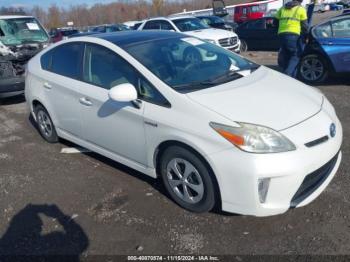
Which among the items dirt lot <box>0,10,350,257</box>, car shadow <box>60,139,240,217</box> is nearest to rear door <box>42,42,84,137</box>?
car shadow <box>60,139,240,217</box>

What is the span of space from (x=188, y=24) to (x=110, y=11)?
8230 centimetres

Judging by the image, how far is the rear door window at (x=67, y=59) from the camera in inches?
164

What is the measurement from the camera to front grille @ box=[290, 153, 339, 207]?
284 cm

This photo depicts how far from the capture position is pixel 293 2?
7.74m

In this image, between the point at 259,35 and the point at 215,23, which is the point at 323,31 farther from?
the point at 215,23

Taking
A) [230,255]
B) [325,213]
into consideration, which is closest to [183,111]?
[230,255]

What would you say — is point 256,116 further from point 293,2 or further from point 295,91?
point 293,2

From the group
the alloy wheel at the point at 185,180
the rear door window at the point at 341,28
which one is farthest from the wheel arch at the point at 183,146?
the rear door window at the point at 341,28

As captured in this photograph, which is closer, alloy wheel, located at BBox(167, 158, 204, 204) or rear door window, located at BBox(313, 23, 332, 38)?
alloy wheel, located at BBox(167, 158, 204, 204)

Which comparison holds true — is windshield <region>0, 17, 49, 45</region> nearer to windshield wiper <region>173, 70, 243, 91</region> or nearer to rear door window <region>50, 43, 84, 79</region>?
rear door window <region>50, 43, 84, 79</region>

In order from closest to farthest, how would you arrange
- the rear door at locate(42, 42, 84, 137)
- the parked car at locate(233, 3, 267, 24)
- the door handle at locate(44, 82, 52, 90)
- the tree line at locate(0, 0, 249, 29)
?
the rear door at locate(42, 42, 84, 137), the door handle at locate(44, 82, 52, 90), the parked car at locate(233, 3, 267, 24), the tree line at locate(0, 0, 249, 29)

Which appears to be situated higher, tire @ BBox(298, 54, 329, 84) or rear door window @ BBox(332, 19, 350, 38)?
rear door window @ BBox(332, 19, 350, 38)

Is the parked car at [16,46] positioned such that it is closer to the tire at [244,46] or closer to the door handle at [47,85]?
the door handle at [47,85]

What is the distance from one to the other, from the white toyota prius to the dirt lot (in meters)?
0.24
